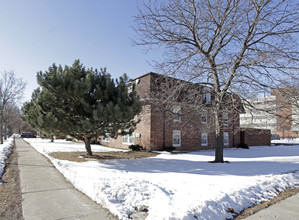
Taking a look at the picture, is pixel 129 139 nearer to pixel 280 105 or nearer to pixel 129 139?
pixel 129 139

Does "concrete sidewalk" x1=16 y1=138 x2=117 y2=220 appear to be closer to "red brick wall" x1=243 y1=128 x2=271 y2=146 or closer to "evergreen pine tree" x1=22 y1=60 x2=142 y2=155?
"evergreen pine tree" x1=22 y1=60 x2=142 y2=155

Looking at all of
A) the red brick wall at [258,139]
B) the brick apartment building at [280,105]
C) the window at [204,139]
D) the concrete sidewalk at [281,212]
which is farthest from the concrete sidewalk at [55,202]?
the red brick wall at [258,139]

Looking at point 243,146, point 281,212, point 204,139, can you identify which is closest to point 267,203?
point 281,212

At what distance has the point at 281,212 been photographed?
4520 millimetres

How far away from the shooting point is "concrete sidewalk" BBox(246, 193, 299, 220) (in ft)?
13.9

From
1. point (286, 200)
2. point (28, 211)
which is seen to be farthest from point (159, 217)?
point (286, 200)

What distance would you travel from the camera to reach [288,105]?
9.36 meters

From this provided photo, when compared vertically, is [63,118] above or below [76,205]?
above

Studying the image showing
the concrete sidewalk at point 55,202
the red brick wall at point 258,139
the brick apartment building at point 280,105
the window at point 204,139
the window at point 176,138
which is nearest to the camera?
the concrete sidewalk at point 55,202

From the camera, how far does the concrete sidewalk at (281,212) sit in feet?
13.9

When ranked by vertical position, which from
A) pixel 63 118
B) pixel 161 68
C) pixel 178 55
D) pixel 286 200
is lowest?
pixel 286 200

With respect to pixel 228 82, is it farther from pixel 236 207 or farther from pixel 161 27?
pixel 236 207

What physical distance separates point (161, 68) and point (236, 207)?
7.60 meters

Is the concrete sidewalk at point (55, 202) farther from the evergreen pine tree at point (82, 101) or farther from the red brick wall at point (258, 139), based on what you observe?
the red brick wall at point (258, 139)
